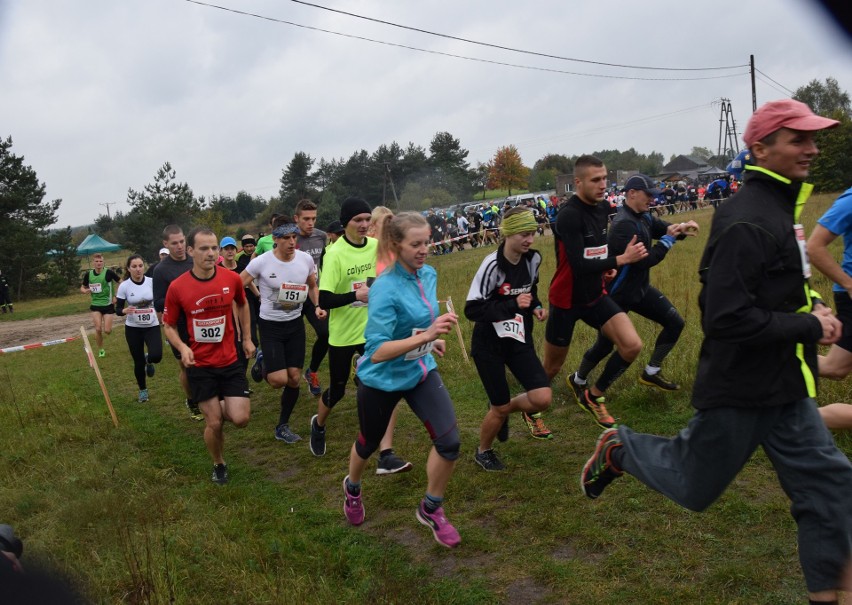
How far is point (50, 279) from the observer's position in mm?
38031

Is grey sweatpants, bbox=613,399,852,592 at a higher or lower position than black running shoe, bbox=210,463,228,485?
higher

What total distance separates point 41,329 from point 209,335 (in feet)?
68.5

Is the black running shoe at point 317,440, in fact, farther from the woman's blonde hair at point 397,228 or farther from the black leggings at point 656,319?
the woman's blonde hair at point 397,228

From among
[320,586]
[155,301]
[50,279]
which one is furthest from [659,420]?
[50,279]

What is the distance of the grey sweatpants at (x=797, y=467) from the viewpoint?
2.53 m

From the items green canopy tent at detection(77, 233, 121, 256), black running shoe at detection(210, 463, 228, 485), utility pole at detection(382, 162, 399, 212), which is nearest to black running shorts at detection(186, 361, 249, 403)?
black running shoe at detection(210, 463, 228, 485)

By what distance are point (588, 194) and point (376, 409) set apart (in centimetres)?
242

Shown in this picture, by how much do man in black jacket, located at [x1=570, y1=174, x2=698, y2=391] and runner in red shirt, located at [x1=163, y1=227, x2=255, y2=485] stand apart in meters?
3.06

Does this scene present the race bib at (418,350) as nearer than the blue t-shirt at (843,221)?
Yes

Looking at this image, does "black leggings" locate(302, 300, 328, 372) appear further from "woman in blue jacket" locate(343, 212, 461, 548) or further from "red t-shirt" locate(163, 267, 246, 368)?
"woman in blue jacket" locate(343, 212, 461, 548)

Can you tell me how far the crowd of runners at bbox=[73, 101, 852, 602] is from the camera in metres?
2.55

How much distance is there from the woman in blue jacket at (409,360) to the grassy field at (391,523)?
495mm

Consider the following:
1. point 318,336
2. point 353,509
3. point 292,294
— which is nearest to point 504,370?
point 353,509

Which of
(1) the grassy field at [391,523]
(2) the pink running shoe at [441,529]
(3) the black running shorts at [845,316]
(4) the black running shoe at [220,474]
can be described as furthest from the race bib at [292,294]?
(3) the black running shorts at [845,316]
